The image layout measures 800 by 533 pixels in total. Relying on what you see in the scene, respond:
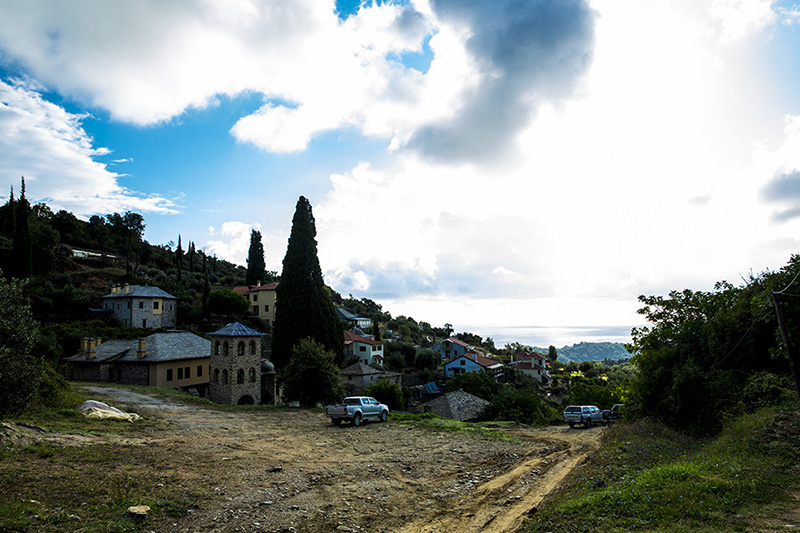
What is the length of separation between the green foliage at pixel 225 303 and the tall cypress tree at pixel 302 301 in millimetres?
23019

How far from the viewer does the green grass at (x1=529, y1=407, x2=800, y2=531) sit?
7719 mm

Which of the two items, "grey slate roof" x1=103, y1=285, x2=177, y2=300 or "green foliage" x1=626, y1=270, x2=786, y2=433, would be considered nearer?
"green foliage" x1=626, y1=270, x2=786, y2=433

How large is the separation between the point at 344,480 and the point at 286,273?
36.2 m

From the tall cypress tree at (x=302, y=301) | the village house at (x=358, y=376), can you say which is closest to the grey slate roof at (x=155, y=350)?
the tall cypress tree at (x=302, y=301)

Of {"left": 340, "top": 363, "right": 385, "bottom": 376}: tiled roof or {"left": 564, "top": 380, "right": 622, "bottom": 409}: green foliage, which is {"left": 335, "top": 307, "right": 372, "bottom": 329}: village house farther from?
{"left": 564, "top": 380, "right": 622, "bottom": 409}: green foliage

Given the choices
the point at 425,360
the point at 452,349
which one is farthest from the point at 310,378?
the point at 452,349

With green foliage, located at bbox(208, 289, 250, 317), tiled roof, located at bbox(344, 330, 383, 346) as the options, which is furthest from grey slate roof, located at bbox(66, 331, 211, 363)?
tiled roof, located at bbox(344, 330, 383, 346)

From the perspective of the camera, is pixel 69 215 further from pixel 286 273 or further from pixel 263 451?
pixel 263 451

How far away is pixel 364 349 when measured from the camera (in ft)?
249

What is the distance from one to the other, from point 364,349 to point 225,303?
24962 mm

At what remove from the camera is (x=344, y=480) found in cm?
1264

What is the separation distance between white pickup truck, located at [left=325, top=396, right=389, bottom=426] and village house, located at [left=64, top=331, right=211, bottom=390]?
78.8ft

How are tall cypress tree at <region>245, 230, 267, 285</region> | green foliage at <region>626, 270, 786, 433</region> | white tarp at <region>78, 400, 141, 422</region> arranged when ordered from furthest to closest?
tall cypress tree at <region>245, 230, 267, 285</region>, white tarp at <region>78, 400, 141, 422</region>, green foliage at <region>626, 270, 786, 433</region>

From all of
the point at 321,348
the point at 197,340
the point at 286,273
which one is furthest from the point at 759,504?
the point at 197,340
